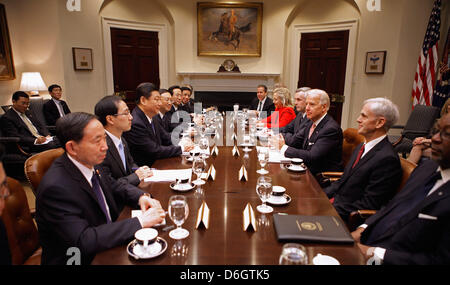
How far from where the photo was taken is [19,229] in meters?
1.72

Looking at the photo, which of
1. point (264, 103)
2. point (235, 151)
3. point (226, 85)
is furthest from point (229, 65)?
point (235, 151)

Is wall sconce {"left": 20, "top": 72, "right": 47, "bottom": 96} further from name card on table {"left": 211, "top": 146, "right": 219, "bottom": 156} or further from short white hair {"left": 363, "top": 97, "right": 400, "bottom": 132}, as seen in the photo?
short white hair {"left": 363, "top": 97, "right": 400, "bottom": 132}

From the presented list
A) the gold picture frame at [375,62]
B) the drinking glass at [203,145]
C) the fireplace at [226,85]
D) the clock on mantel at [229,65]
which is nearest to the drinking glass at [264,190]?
the drinking glass at [203,145]

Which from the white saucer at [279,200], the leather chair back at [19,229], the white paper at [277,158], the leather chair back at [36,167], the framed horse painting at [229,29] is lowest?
the leather chair back at [19,229]

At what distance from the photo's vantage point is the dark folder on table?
1.42 metres

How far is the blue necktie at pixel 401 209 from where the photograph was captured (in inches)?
65.6

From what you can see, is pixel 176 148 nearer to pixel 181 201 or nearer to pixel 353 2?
pixel 181 201

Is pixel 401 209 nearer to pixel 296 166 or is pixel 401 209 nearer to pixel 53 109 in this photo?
pixel 296 166

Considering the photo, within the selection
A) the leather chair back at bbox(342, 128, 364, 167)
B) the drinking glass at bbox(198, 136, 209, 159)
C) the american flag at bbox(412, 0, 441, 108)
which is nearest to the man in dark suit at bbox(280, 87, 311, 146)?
the leather chair back at bbox(342, 128, 364, 167)

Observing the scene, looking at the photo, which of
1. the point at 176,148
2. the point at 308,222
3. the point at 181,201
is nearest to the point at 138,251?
the point at 181,201

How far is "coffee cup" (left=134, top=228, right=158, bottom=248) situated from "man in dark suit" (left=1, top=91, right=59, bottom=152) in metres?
3.86

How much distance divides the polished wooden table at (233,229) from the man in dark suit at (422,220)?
0.30m

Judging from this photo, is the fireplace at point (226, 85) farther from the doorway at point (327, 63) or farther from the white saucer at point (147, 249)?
the white saucer at point (147, 249)

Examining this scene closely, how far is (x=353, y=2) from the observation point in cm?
719
